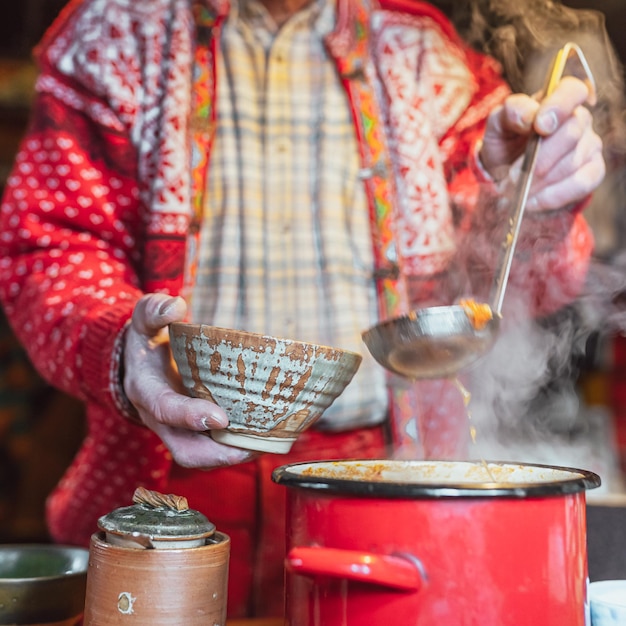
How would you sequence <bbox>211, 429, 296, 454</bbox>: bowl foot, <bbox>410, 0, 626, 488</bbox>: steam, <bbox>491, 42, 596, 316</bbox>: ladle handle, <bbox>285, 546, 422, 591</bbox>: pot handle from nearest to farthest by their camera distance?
<bbox>285, 546, 422, 591</bbox>: pot handle
<bbox>211, 429, 296, 454</bbox>: bowl foot
<bbox>491, 42, 596, 316</bbox>: ladle handle
<bbox>410, 0, 626, 488</bbox>: steam

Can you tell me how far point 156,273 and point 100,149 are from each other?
1.02 feet

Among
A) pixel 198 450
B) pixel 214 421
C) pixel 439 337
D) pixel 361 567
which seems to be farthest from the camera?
pixel 439 337

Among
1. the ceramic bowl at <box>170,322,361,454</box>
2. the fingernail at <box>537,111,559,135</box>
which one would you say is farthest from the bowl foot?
the fingernail at <box>537,111,559,135</box>

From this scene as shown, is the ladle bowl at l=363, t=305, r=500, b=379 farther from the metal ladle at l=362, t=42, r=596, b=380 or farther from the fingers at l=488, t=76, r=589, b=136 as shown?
the fingers at l=488, t=76, r=589, b=136

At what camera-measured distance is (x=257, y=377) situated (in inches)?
32.7

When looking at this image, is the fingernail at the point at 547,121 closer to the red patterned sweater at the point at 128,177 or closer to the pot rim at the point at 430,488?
the red patterned sweater at the point at 128,177

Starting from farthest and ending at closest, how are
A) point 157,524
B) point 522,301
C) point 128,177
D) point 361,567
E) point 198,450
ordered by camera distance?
point 522,301
point 128,177
point 198,450
point 157,524
point 361,567

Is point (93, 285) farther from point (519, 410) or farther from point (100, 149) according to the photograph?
point (519, 410)

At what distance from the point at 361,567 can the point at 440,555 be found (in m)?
0.08

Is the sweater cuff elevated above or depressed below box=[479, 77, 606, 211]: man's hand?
below

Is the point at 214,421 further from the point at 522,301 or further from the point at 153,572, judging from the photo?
the point at 522,301

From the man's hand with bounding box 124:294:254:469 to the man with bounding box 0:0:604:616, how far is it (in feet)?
1.07

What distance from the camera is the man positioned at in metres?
1.48

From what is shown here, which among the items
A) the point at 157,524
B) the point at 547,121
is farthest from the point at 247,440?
the point at 547,121
